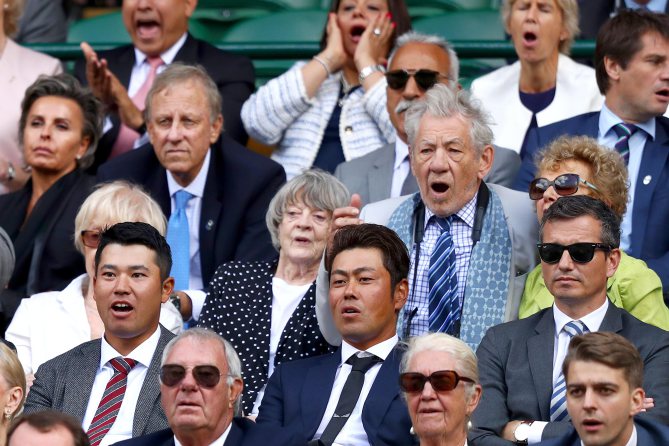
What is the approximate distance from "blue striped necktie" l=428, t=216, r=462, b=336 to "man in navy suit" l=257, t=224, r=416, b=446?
1.05ft

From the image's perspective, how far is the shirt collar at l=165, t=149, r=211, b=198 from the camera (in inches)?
305

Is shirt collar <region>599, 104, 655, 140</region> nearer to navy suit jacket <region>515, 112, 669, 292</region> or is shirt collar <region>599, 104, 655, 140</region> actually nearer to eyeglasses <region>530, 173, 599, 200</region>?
navy suit jacket <region>515, 112, 669, 292</region>

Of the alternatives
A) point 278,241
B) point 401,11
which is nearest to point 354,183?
point 278,241

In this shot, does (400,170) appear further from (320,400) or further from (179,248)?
(320,400)

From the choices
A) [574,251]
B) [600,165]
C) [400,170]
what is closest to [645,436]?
[574,251]

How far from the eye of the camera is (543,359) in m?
5.98

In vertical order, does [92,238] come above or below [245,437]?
above

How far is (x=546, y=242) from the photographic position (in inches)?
240

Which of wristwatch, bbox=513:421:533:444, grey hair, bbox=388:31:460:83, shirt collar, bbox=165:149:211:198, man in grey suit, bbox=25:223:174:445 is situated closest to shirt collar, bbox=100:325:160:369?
man in grey suit, bbox=25:223:174:445

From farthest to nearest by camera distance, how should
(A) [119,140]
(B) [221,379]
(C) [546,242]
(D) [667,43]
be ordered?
(A) [119,140] < (D) [667,43] < (C) [546,242] < (B) [221,379]

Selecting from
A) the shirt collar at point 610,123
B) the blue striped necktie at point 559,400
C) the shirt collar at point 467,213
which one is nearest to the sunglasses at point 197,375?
the blue striped necktie at point 559,400

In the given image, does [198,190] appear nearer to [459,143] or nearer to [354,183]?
[354,183]

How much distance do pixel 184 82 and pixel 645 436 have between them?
10.7 ft

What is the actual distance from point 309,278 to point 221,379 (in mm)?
1303
